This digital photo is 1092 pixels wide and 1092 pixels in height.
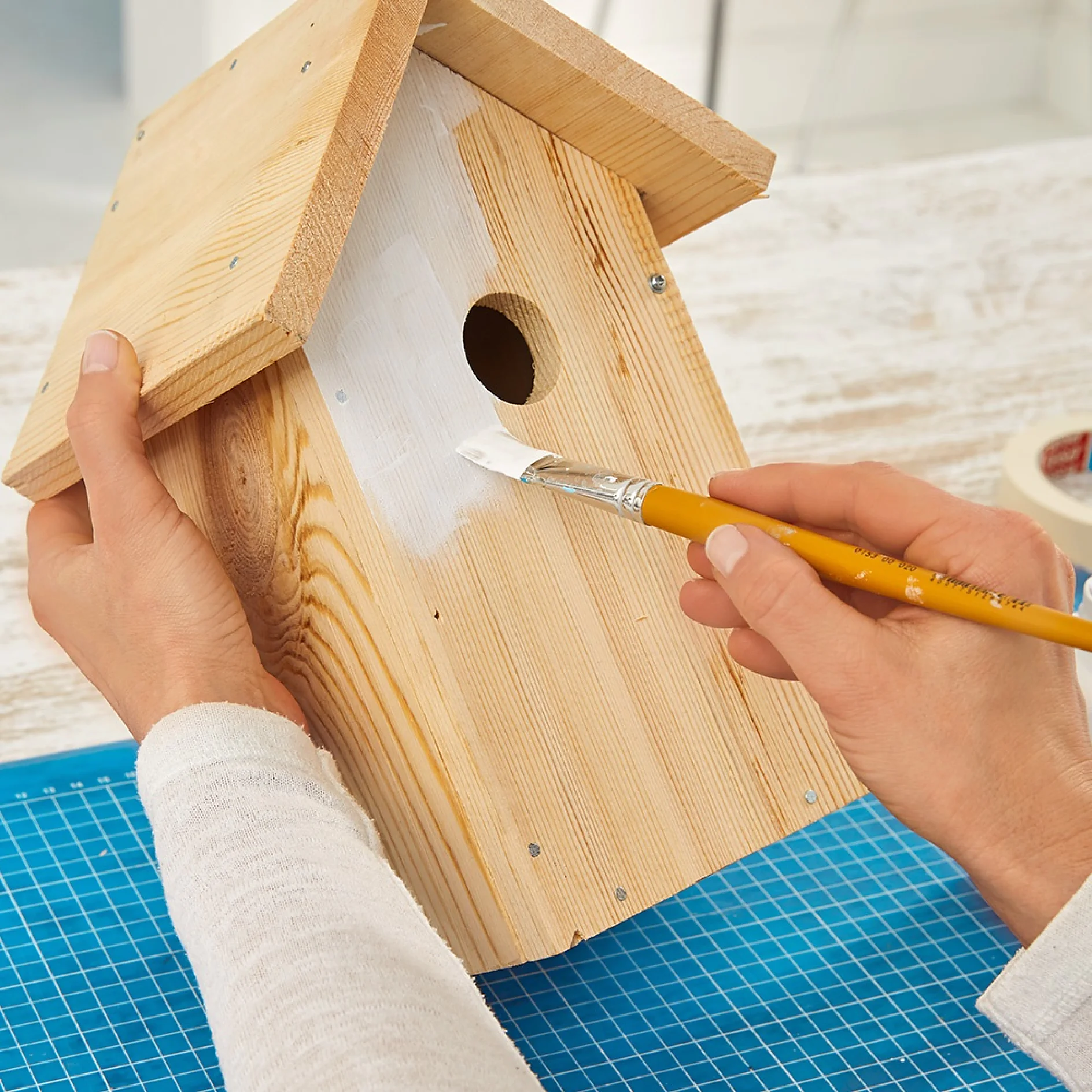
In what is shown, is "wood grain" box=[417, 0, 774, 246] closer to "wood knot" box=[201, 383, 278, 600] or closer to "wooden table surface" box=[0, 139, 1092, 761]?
"wood knot" box=[201, 383, 278, 600]

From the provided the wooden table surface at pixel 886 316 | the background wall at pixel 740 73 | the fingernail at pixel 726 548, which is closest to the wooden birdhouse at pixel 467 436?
the fingernail at pixel 726 548

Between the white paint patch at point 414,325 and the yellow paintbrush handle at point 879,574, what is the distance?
0.55 ft

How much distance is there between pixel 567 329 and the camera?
104cm

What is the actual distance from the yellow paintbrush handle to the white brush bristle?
11cm

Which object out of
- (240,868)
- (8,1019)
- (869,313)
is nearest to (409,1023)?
(240,868)

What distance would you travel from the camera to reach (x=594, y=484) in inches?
35.6

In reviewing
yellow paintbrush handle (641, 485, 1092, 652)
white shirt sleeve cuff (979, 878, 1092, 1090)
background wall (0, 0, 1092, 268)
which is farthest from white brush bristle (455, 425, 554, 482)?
background wall (0, 0, 1092, 268)

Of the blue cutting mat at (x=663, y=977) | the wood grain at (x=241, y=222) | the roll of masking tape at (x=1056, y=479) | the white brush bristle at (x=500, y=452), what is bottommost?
the roll of masking tape at (x=1056, y=479)

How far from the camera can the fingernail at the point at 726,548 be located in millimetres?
783

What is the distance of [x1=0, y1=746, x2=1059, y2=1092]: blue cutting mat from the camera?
1052 mm

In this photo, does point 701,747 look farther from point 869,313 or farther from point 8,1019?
point 869,313

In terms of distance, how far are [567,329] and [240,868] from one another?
463mm

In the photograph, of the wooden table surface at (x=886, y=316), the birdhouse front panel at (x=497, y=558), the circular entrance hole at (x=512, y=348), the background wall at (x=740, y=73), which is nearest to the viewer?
the birdhouse front panel at (x=497, y=558)

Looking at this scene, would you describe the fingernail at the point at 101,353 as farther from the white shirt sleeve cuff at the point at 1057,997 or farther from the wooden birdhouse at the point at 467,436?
the white shirt sleeve cuff at the point at 1057,997
